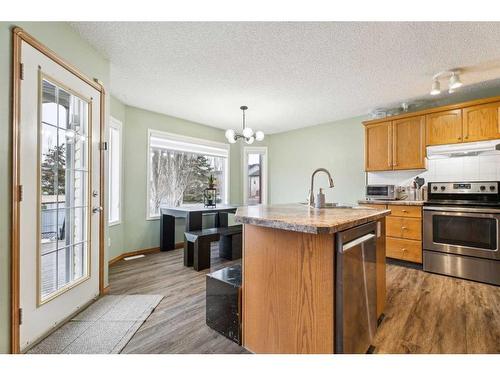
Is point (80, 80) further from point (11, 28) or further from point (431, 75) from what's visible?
point (431, 75)

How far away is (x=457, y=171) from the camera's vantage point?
3.39 m

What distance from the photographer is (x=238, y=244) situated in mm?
3656

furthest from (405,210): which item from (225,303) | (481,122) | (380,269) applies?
(225,303)

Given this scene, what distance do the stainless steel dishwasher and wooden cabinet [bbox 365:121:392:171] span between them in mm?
A: 2527

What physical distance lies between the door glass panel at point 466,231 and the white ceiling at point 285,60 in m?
1.68

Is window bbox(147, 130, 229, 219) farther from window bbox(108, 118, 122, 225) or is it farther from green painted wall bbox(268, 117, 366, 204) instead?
green painted wall bbox(268, 117, 366, 204)

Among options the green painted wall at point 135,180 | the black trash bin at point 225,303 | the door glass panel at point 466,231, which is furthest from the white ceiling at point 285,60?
the black trash bin at point 225,303

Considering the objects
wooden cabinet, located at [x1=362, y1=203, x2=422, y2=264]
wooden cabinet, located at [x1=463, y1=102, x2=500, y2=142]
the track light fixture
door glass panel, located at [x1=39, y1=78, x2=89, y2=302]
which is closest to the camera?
door glass panel, located at [x1=39, y1=78, x2=89, y2=302]

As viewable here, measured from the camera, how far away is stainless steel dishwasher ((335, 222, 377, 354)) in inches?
47.2

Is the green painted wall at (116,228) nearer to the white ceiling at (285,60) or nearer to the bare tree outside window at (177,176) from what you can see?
the white ceiling at (285,60)

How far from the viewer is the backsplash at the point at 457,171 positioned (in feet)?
10.3

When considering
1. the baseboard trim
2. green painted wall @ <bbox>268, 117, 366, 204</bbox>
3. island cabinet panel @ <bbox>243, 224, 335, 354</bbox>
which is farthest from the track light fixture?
the baseboard trim

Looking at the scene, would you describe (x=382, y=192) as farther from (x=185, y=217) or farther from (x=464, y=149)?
(x=185, y=217)

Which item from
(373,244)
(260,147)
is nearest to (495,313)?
(373,244)
